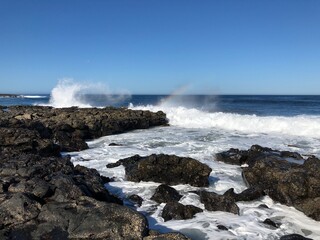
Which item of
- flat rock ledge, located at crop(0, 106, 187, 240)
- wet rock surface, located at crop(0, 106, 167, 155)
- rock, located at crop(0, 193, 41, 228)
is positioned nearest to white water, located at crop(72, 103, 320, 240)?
wet rock surface, located at crop(0, 106, 167, 155)

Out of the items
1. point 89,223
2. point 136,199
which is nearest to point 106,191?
point 136,199

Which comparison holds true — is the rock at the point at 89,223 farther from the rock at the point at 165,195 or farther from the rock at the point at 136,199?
the rock at the point at 165,195

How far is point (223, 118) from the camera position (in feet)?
83.5

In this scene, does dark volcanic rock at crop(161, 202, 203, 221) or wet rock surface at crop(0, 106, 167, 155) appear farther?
wet rock surface at crop(0, 106, 167, 155)

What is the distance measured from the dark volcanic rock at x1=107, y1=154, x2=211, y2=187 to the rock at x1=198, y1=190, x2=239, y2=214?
5.34ft

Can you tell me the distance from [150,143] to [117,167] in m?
5.38

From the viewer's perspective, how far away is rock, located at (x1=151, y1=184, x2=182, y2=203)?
837cm

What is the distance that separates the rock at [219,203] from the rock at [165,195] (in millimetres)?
742

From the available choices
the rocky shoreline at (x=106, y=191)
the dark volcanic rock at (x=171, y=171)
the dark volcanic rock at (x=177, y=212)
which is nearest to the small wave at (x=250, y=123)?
the rocky shoreline at (x=106, y=191)

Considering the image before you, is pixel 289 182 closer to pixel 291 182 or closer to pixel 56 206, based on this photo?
pixel 291 182

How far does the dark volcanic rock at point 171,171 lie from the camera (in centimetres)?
980

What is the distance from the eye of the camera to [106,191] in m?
7.90

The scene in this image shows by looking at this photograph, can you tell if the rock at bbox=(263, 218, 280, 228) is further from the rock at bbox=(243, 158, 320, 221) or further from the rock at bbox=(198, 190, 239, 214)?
the rock at bbox=(243, 158, 320, 221)

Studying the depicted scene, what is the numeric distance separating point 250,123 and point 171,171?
15064mm
